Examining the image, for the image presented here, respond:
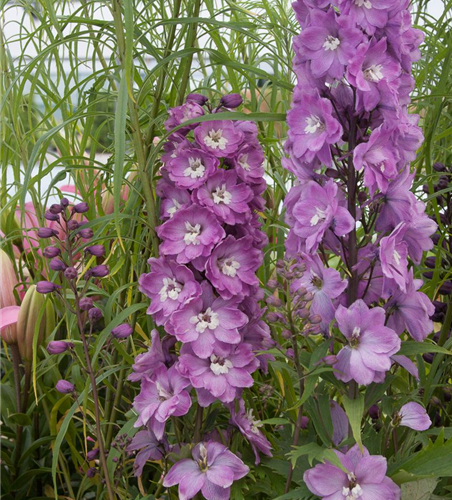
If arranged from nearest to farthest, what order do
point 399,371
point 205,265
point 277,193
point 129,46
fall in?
point 129,46
point 205,265
point 399,371
point 277,193

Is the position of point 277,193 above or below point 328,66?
below

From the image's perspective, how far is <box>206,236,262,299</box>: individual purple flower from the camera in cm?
52

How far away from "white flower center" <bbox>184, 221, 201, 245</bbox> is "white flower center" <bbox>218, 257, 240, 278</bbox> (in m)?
0.03

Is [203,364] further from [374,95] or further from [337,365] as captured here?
[374,95]

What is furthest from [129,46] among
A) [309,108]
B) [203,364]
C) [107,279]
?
[107,279]

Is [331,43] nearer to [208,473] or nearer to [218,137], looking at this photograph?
[218,137]

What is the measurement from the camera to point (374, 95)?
472 mm

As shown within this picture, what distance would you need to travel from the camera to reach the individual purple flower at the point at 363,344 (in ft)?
1.53

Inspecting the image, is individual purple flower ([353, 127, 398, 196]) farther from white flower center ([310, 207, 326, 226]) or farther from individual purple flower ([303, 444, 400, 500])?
individual purple flower ([303, 444, 400, 500])

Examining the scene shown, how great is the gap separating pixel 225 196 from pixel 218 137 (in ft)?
0.16

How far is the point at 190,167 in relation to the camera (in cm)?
52

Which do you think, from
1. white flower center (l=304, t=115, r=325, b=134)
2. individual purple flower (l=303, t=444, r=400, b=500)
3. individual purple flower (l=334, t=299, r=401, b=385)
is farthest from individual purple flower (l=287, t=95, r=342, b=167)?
individual purple flower (l=303, t=444, r=400, b=500)

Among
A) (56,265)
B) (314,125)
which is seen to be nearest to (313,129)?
(314,125)

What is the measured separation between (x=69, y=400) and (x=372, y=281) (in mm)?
418
